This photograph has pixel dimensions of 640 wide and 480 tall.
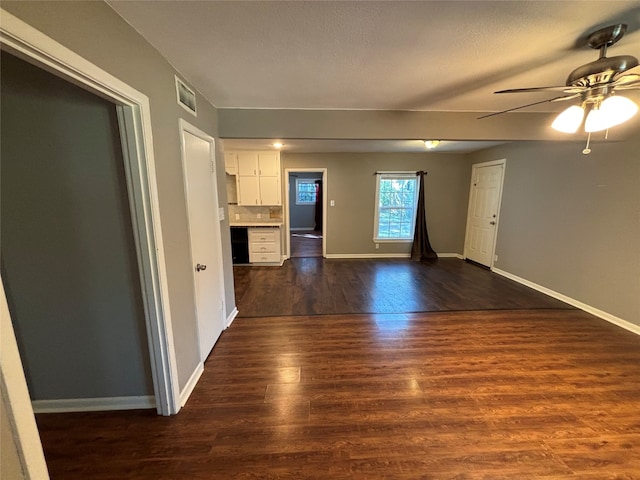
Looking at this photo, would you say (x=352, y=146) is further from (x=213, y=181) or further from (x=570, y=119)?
(x=570, y=119)

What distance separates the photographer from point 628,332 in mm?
2734

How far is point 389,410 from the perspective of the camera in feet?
5.80

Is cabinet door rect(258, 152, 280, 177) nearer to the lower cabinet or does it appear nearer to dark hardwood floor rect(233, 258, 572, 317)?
the lower cabinet

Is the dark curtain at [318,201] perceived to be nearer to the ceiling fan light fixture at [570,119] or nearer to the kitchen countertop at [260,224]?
the kitchen countertop at [260,224]

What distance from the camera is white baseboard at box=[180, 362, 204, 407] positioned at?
6.01 ft

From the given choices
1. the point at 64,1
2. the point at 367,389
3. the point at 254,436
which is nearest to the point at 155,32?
the point at 64,1

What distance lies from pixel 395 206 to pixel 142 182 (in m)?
5.16

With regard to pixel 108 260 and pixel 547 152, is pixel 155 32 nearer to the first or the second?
pixel 108 260

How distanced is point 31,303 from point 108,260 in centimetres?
56

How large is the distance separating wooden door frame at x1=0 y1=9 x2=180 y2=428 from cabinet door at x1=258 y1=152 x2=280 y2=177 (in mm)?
3813

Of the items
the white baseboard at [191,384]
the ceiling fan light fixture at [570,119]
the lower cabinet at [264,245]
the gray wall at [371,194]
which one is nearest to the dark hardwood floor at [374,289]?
the lower cabinet at [264,245]

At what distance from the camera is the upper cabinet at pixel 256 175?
514 centimetres

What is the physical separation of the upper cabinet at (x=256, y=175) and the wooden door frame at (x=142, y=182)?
3.82m

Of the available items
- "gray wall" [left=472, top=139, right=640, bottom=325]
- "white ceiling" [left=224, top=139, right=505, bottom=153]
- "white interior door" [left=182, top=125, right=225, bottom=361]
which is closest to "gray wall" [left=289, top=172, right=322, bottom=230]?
"white ceiling" [left=224, top=139, right=505, bottom=153]
